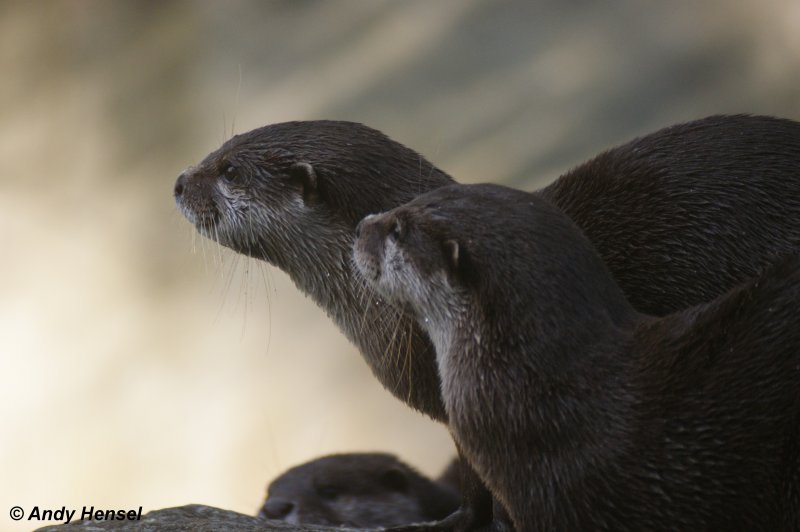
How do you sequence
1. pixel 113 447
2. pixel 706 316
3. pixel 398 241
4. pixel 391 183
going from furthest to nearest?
pixel 113 447 → pixel 391 183 → pixel 398 241 → pixel 706 316

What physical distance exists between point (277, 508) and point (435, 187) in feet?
3.32

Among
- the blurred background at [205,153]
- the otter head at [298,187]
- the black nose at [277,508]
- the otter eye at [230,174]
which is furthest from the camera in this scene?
the blurred background at [205,153]

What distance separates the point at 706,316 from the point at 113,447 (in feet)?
9.12

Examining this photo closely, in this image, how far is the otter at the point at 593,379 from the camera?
5.08ft

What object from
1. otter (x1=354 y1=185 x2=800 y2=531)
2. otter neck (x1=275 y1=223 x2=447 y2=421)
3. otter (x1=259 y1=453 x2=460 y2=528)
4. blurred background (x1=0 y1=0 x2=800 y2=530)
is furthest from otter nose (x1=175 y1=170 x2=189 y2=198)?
blurred background (x1=0 y1=0 x2=800 y2=530)

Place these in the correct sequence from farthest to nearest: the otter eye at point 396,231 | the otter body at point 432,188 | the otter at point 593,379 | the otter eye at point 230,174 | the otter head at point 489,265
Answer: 1. the otter eye at point 230,174
2. the otter body at point 432,188
3. the otter eye at point 396,231
4. the otter head at point 489,265
5. the otter at point 593,379

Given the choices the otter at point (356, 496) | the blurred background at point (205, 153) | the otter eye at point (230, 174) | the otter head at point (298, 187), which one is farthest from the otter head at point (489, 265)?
the blurred background at point (205, 153)

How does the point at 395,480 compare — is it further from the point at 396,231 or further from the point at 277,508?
the point at 396,231

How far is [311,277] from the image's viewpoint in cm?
215

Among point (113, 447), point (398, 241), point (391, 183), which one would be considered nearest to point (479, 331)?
point (398, 241)

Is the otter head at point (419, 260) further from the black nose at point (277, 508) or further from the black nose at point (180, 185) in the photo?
the black nose at point (277, 508)

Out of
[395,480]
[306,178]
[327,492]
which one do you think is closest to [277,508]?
[327,492]

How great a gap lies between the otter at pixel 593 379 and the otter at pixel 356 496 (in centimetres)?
109

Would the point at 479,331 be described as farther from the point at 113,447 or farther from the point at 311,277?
the point at 113,447
